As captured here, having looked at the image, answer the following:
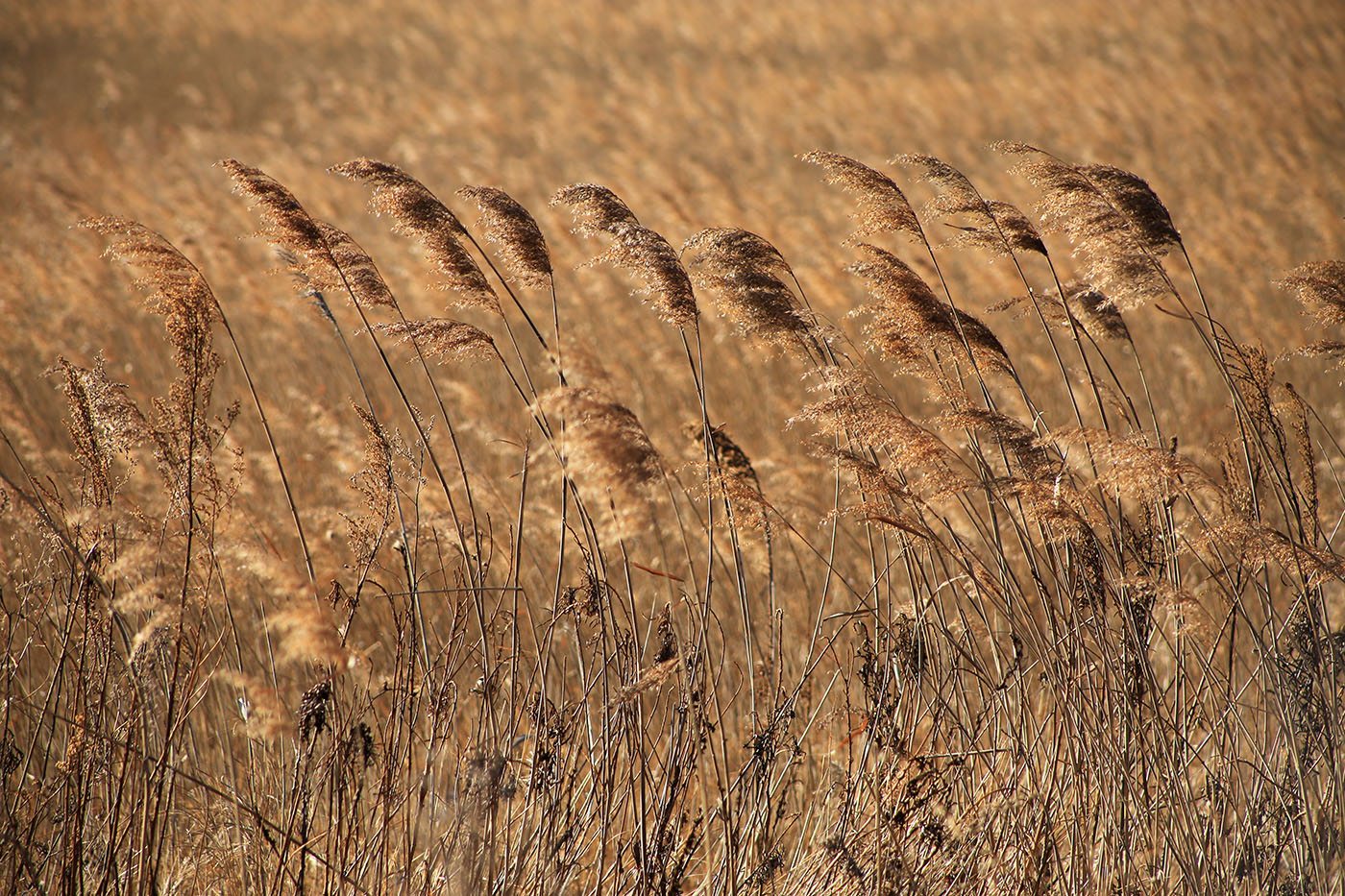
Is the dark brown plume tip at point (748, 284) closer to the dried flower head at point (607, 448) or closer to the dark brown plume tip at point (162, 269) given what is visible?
the dried flower head at point (607, 448)

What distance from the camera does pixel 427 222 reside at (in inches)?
86.0

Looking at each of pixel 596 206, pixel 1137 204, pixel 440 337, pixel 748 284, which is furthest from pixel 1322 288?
pixel 440 337

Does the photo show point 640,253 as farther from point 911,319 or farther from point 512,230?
point 911,319

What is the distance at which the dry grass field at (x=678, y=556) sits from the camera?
1.88m

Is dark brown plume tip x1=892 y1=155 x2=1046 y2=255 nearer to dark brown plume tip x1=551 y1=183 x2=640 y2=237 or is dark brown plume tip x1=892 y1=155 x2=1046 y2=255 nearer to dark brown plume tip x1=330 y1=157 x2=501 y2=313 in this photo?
dark brown plume tip x1=551 y1=183 x2=640 y2=237

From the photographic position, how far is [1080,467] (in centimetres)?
262

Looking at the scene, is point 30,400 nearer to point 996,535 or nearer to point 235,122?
point 996,535

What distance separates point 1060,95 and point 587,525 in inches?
497

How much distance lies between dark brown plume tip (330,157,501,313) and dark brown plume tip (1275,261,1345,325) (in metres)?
2.16

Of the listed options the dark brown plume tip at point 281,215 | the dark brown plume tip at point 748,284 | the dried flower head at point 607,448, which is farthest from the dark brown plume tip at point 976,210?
the dark brown plume tip at point 281,215

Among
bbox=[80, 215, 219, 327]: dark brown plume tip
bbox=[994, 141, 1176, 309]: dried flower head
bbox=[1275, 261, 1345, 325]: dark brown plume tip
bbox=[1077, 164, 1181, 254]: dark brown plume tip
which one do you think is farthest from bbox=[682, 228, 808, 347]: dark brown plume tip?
bbox=[1275, 261, 1345, 325]: dark brown plume tip

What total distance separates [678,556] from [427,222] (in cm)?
209

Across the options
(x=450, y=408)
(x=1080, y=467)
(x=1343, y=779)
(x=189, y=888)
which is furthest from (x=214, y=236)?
(x=1343, y=779)

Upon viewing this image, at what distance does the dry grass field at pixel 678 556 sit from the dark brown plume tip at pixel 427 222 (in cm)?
1
